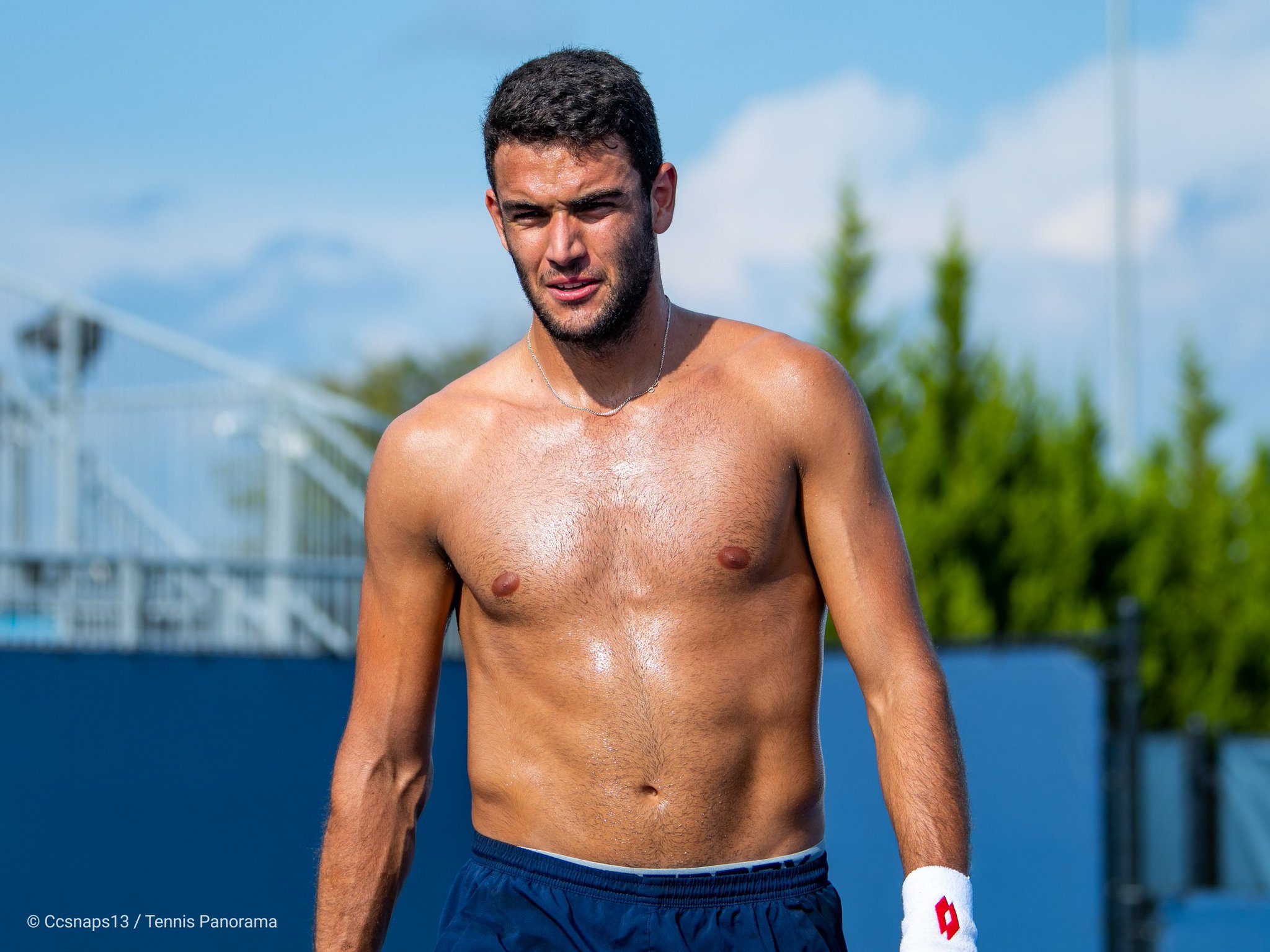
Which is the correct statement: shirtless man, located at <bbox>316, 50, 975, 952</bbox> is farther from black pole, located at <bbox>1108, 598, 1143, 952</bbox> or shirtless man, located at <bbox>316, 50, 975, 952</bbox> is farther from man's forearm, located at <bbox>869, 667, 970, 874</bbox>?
black pole, located at <bbox>1108, 598, 1143, 952</bbox>

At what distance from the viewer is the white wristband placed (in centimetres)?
250

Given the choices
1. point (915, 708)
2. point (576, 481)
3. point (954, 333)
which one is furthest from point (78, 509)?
point (954, 333)

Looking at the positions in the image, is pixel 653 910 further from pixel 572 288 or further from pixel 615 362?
pixel 572 288

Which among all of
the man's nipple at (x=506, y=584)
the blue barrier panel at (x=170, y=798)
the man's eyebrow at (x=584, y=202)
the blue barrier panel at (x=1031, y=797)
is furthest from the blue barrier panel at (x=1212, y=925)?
the man's eyebrow at (x=584, y=202)

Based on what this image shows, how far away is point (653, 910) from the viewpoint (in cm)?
277

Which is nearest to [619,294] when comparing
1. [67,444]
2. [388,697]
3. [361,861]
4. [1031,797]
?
[388,697]

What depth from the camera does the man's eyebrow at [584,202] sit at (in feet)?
9.04

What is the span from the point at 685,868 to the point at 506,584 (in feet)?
1.90

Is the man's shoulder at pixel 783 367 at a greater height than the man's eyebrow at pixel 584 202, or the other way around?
the man's eyebrow at pixel 584 202

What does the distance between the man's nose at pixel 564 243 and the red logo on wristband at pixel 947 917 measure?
118 cm

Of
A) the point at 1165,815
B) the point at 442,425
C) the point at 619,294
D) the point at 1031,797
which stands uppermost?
the point at 619,294

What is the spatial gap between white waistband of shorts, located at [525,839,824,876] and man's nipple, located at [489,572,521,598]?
1.52ft

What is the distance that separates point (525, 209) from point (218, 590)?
4.98 metres

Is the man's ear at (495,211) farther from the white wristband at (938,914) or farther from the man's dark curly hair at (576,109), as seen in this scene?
the white wristband at (938,914)
